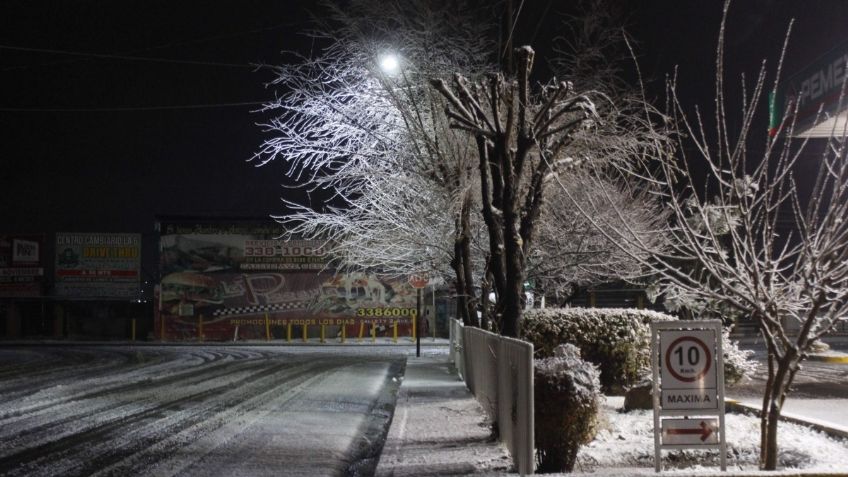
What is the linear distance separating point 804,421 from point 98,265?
38.9 m

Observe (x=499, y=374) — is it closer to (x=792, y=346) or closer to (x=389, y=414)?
(x=792, y=346)

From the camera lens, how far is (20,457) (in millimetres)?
8602

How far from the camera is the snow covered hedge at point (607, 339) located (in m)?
13.4

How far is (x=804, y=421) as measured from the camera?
9562 millimetres

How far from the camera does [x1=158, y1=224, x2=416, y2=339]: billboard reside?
129 feet

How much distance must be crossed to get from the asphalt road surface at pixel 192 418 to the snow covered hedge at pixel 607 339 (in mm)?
3231

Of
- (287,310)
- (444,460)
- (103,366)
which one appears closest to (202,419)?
(444,460)

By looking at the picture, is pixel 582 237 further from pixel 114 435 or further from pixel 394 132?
pixel 114 435

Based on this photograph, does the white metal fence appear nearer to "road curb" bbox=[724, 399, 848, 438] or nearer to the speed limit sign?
the speed limit sign

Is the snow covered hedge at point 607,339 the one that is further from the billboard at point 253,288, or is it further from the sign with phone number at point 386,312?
the sign with phone number at point 386,312

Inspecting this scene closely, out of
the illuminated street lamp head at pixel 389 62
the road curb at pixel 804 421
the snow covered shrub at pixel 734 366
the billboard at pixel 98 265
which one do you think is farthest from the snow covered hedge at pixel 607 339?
the billboard at pixel 98 265

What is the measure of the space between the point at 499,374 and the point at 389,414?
171 inches

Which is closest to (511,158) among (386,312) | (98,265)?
(386,312)

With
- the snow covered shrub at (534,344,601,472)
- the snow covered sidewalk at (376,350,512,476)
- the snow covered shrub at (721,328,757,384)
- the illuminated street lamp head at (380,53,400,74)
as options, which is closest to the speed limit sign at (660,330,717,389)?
the snow covered shrub at (534,344,601,472)
